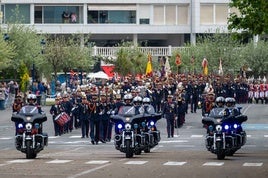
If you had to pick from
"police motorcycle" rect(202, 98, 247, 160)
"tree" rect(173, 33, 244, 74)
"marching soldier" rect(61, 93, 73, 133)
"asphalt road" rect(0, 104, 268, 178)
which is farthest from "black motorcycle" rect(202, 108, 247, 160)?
"tree" rect(173, 33, 244, 74)

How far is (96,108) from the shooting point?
142 feet

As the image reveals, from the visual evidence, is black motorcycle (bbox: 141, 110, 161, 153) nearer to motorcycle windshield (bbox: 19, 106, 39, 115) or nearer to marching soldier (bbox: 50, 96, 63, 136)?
motorcycle windshield (bbox: 19, 106, 39, 115)

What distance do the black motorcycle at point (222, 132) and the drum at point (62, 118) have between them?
16.5 m

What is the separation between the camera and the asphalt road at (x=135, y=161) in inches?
1061

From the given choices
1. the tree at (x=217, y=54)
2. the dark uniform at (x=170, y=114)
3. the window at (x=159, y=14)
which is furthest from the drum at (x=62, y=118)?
the window at (x=159, y=14)

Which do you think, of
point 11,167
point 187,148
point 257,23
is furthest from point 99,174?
point 187,148

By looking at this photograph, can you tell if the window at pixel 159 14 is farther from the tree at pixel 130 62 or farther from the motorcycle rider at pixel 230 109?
the motorcycle rider at pixel 230 109

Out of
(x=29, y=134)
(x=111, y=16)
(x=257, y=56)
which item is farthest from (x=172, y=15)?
(x=29, y=134)

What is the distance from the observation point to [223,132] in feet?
108

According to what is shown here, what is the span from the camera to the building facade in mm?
107625

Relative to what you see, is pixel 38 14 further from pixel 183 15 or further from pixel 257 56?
pixel 257 56

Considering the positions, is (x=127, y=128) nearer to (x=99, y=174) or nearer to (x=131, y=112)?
(x=131, y=112)

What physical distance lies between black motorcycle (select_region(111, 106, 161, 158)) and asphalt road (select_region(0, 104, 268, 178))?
365mm

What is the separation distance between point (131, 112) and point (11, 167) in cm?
615
